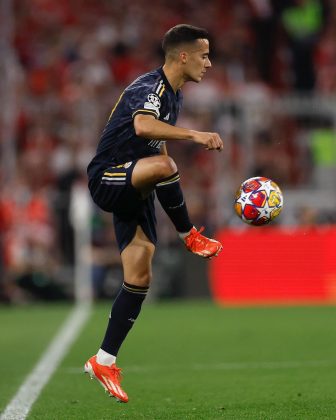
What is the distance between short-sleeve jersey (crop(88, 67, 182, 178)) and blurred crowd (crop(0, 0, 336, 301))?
10630 millimetres

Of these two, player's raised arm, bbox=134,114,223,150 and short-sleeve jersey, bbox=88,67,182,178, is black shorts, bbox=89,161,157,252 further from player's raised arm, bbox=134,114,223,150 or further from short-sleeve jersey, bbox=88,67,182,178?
player's raised arm, bbox=134,114,223,150

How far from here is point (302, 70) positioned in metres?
19.6

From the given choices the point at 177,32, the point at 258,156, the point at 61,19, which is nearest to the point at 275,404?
the point at 177,32

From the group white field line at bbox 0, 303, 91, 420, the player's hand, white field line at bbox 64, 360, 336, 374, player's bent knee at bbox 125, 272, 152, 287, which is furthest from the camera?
white field line at bbox 64, 360, 336, 374

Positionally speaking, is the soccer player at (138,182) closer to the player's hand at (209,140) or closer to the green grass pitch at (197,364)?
the player's hand at (209,140)

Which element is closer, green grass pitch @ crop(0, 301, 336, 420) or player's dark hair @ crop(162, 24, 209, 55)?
green grass pitch @ crop(0, 301, 336, 420)

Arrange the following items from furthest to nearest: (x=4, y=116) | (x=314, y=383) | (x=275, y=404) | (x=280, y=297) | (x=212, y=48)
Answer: (x=212, y=48)
(x=4, y=116)
(x=280, y=297)
(x=314, y=383)
(x=275, y=404)

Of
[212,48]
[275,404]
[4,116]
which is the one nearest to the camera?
[275,404]

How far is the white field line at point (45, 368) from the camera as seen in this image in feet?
22.1

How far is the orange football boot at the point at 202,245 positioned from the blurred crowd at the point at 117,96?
1054 centimetres

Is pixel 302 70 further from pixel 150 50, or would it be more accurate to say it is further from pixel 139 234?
pixel 139 234

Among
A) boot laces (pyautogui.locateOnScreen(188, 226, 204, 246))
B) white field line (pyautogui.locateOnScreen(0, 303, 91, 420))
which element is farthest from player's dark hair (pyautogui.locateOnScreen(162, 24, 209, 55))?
white field line (pyautogui.locateOnScreen(0, 303, 91, 420))

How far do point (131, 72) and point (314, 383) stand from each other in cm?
1284

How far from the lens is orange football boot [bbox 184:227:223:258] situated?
676 centimetres
